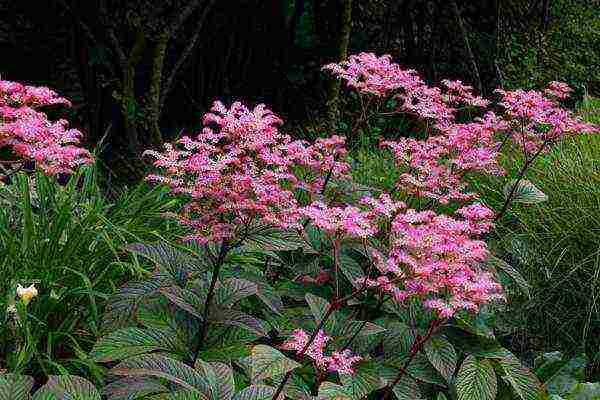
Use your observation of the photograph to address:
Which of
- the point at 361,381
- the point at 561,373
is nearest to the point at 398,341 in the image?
the point at 361,381

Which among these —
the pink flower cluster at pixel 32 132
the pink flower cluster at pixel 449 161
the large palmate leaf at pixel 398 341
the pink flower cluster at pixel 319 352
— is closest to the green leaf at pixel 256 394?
the pink flower cluster at pixel 319 352

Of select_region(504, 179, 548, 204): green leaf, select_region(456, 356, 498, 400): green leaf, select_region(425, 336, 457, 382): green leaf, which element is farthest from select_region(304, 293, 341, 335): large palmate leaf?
select_region(504, 179, 548, 204): green leaf

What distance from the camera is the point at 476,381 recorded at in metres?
2.44

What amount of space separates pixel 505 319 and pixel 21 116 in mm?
1978

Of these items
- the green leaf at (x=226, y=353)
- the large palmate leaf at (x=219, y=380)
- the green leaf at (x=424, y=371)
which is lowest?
the green leaf at (x=424, y=371)

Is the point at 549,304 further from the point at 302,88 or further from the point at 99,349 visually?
the point at 302,88

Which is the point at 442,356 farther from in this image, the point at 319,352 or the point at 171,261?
the point at 171,261

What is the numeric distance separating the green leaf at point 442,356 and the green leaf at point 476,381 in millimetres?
38

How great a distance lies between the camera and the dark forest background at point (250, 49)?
579 centimetres

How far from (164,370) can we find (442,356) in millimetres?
928

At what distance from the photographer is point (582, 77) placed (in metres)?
7.53

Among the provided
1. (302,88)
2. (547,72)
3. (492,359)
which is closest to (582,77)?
(547,72)

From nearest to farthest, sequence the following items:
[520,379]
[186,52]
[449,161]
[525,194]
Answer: [520,379]
[449,161]
[525,194]
[186,52]

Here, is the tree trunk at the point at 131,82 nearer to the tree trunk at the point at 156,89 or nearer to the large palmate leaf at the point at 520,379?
the tree trunk at the point at 156,89
